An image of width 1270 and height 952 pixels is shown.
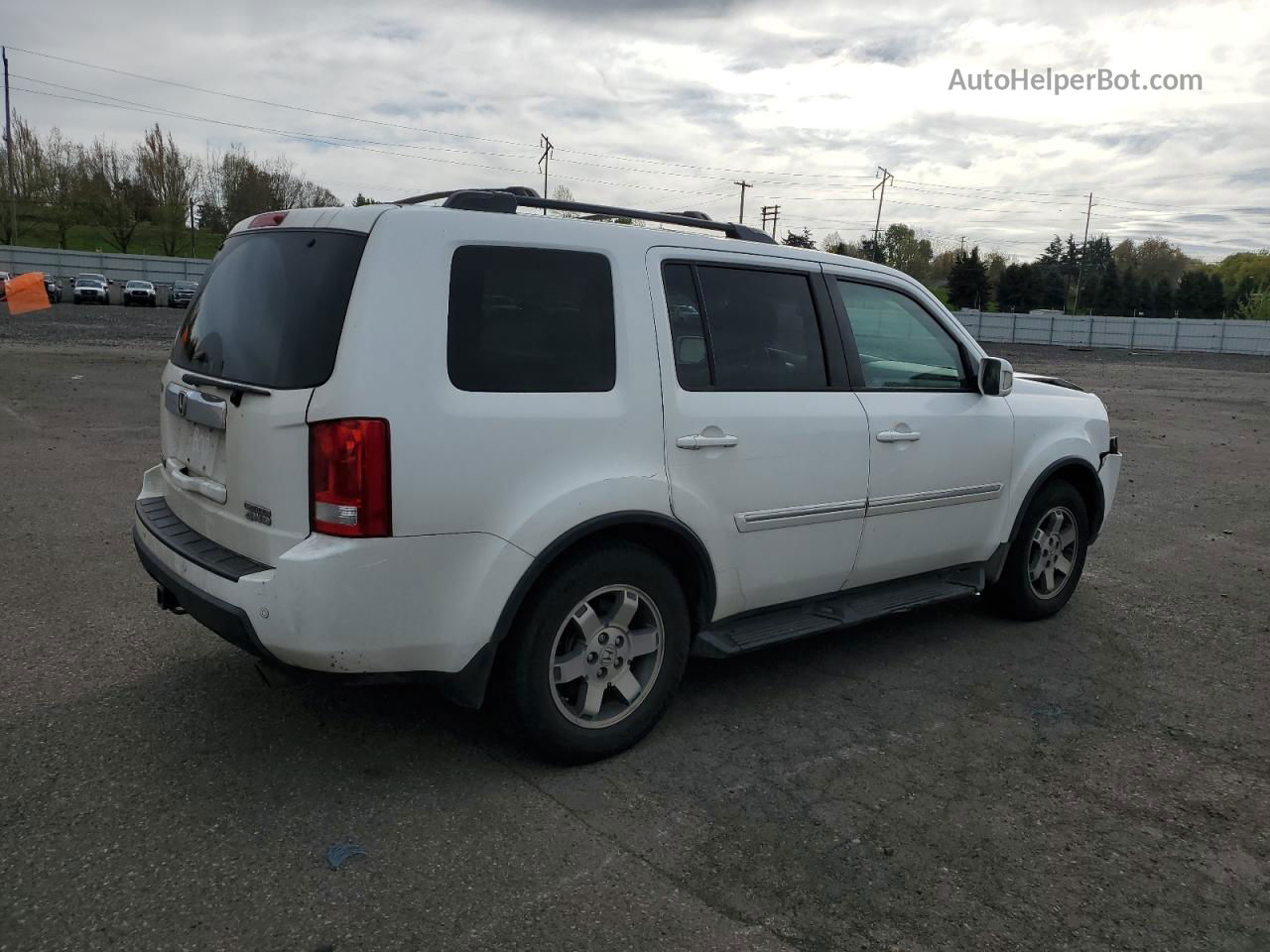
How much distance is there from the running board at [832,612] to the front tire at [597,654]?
204mm

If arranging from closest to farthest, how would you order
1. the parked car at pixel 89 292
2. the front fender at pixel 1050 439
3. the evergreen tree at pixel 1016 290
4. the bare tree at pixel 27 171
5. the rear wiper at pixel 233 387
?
the rear wiper at pixel 233 387 < the front fender at pixel 1050 439 < the parked car at pixel 89 292 < the bare tree at pixel 27 171 < the evergreen tree at pixel 1016 290

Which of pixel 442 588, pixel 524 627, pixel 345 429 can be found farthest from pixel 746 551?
pixel 345 429

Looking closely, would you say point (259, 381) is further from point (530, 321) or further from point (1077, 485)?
point (1077, 485)

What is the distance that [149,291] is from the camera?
4656cm

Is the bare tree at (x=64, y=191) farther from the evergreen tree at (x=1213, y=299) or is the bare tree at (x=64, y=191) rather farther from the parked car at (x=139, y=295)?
the evergreen tree at (x=1213, y=299)

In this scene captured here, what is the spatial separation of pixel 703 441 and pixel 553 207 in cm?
102

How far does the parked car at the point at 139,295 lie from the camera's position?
4578cm

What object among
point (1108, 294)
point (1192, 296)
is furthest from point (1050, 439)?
point (1192, 296)

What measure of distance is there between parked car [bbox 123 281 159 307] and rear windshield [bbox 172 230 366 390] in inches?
1888

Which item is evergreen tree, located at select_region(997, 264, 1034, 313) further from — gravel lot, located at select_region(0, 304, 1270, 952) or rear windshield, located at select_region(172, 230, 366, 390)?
rear windshield, located at select_region(172, 230, 366, 390)

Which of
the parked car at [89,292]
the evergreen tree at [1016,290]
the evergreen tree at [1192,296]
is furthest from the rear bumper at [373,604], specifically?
the evergreen tree at [1192,296]

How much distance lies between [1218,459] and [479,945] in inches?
465

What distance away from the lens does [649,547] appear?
365 centimetres

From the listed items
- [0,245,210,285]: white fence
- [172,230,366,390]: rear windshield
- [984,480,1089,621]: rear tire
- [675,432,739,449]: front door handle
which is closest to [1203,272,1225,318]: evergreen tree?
[0,245,210,285]: white fence
